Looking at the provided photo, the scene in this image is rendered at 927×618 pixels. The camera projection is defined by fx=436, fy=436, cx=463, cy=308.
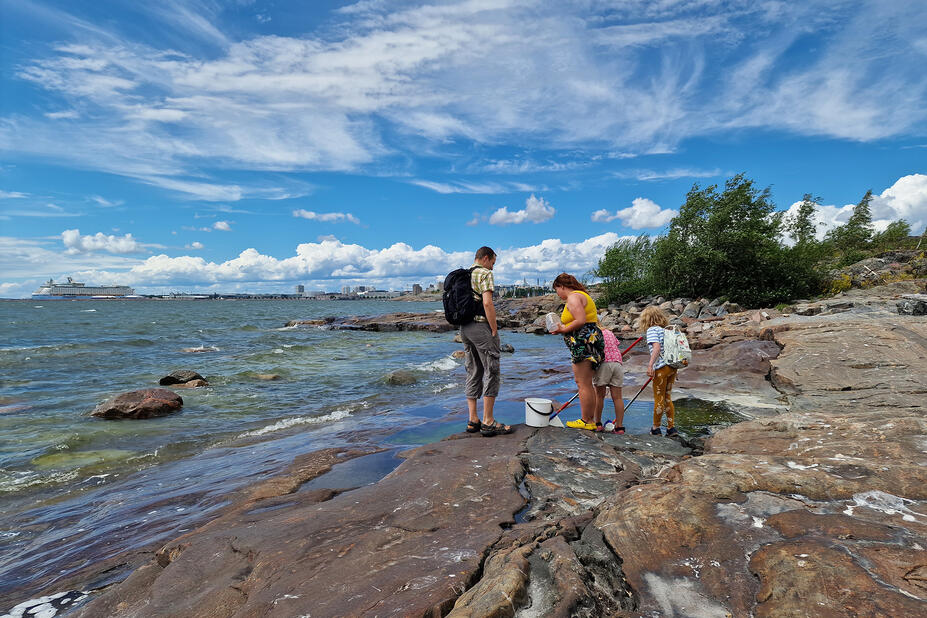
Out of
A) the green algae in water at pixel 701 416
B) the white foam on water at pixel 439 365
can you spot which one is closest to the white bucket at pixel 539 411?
the green algae in water at pixel 701 416

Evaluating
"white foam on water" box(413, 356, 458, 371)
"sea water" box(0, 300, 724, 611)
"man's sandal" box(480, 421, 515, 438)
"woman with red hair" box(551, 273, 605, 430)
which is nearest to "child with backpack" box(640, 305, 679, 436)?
"sea water" box(0, 300, 724, 611)

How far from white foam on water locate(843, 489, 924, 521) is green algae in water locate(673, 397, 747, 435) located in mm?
3931

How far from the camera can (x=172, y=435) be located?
962cm

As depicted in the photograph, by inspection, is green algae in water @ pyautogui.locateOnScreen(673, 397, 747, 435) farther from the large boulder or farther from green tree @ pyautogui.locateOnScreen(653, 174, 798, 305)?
green tree @ pyautogui.locateOnScreen(653, 174, 798, 305)

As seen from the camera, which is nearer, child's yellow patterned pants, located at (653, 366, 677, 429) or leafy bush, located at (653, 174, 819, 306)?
child's yellow patterned pants, located at (653, 366, 677, 429)

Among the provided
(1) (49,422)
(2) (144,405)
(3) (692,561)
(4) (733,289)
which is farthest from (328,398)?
(4) (733,289)

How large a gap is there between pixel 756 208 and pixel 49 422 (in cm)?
4416

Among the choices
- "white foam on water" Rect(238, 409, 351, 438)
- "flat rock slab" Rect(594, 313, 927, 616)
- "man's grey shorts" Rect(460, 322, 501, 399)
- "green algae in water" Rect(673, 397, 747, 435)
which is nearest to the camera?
"flat rock slab" Rect(594, 313, 927, 616)

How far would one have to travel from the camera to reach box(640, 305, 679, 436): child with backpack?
698cm

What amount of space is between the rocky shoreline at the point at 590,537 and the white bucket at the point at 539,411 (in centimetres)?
84

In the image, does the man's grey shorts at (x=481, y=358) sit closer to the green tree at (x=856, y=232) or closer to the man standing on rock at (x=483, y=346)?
the man standing on rock at (x=483, y=346)

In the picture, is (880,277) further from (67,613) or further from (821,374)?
(67,613)

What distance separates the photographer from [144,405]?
11.0m

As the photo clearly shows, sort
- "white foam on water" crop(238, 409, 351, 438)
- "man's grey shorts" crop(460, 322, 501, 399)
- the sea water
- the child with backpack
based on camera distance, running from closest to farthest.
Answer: the sea water
"man's grey shorts" crop(460, 322, 501, 399)
the child with backpack
"white foam on water" crop(238, 409, 351, 438)
